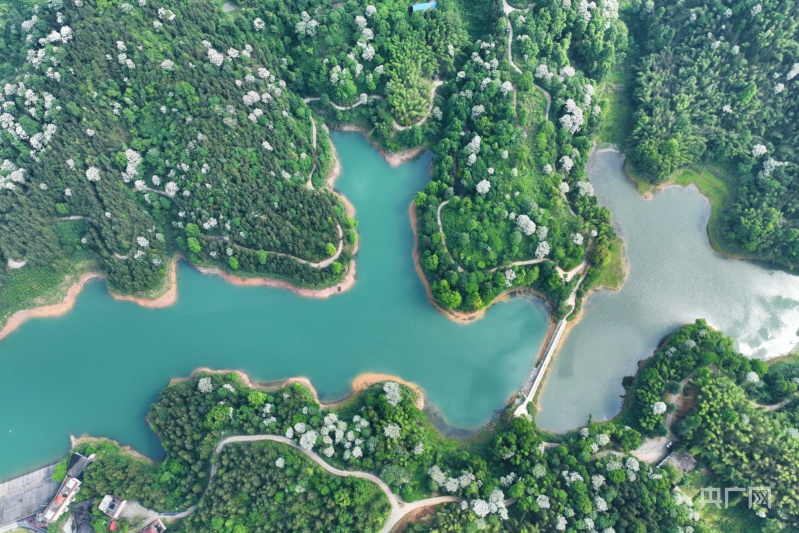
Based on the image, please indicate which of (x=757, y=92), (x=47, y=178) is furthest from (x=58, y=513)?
(x=757, y=92)

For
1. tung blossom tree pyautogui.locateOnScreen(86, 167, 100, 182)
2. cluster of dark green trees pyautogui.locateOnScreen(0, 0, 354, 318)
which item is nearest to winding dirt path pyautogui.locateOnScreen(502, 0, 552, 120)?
cluster of dark green trees pyautogui.locateOnScreen(0, 0, 354, 318)

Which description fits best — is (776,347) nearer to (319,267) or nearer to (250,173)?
(319,267)

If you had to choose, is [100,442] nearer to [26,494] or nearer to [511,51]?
[26,494]

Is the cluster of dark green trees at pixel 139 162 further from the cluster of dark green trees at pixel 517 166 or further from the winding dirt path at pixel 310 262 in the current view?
the cluster of dark green trees at pixel 517 166

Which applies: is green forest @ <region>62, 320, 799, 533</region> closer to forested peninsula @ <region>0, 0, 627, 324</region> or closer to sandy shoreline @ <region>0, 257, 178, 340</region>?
sandy shoreline @ <region>0, 257, 178, 340</region>

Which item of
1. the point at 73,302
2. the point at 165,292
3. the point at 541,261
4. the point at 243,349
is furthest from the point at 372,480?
the point at 73,302

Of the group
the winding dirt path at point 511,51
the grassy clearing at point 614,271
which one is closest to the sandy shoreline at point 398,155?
the winding dirt path at point 511,51
